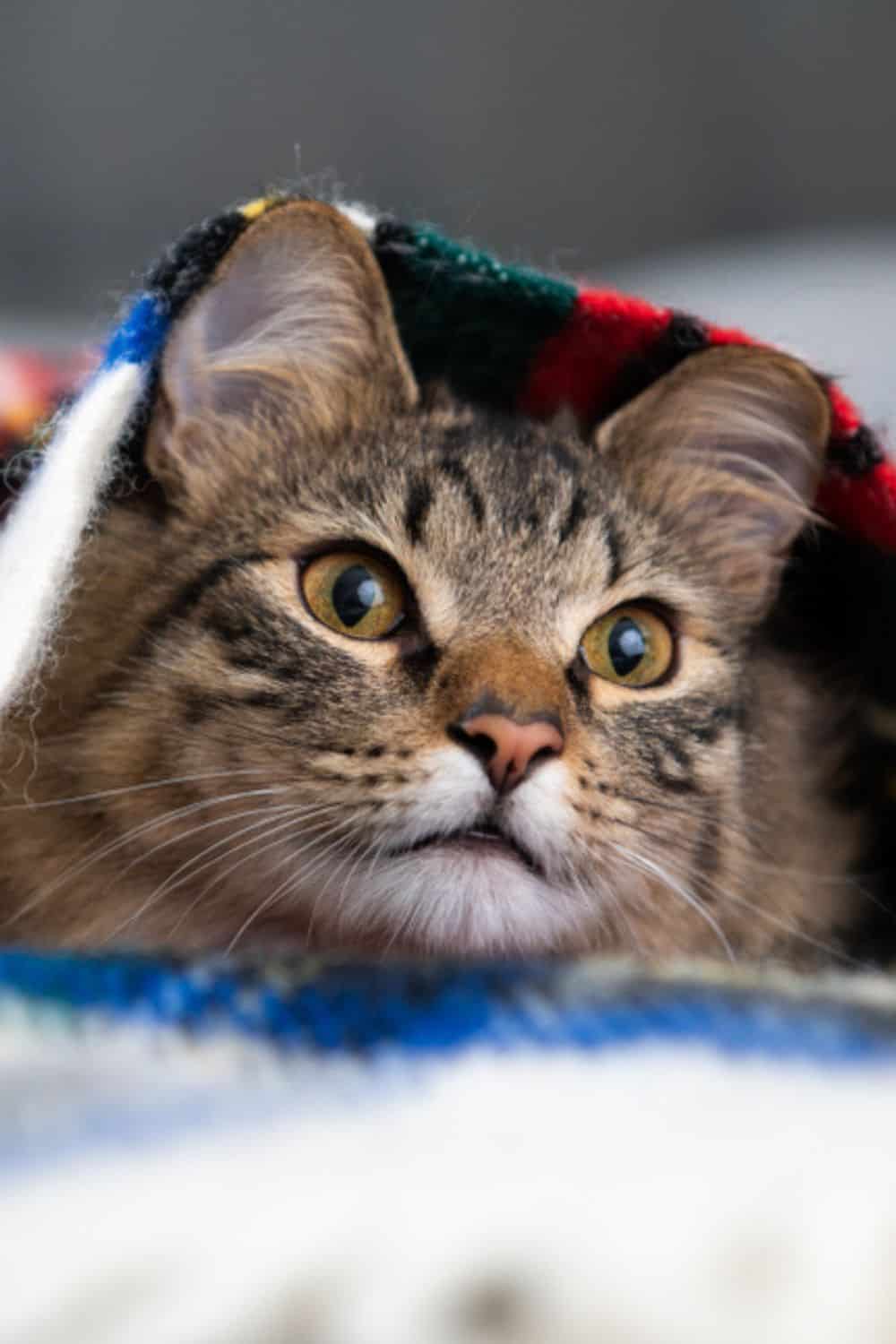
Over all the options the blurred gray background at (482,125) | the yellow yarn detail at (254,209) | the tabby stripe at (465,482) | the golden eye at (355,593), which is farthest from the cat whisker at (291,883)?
the blurred gray background at (482,125)

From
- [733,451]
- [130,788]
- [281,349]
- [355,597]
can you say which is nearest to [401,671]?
[355,597]

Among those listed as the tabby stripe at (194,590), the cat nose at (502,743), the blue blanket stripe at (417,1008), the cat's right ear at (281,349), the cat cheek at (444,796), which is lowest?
the blue blanket stripe at (417,1008)

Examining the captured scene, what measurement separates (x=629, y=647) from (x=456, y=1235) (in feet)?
1.74

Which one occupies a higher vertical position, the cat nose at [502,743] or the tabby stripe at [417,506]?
the tabby stripe at [417,506]

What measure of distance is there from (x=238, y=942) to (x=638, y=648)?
34cm

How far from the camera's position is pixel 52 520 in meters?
0.69

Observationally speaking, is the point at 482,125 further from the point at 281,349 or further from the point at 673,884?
the point at 673,884

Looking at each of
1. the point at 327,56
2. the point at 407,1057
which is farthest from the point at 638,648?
the point at 327,56

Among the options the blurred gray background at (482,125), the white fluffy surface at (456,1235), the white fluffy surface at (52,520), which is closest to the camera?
the white fluffy surface at (456,1235)

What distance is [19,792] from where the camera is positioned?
0.83m

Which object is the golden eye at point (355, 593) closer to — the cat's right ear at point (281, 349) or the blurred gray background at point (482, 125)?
the cat's right ear at point (281, 349)

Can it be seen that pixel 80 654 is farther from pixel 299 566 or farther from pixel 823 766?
pixel 823 766

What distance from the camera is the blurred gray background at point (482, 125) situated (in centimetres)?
228

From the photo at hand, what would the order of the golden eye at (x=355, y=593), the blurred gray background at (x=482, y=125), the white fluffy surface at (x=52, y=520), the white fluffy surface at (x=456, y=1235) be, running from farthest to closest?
the blurred gray background at (x=482, y=125), the golden eye at (x=355, y=593), the white fluffy surface at (x=52, y=520), the white fluffy surface at (x=456, y=1235)
